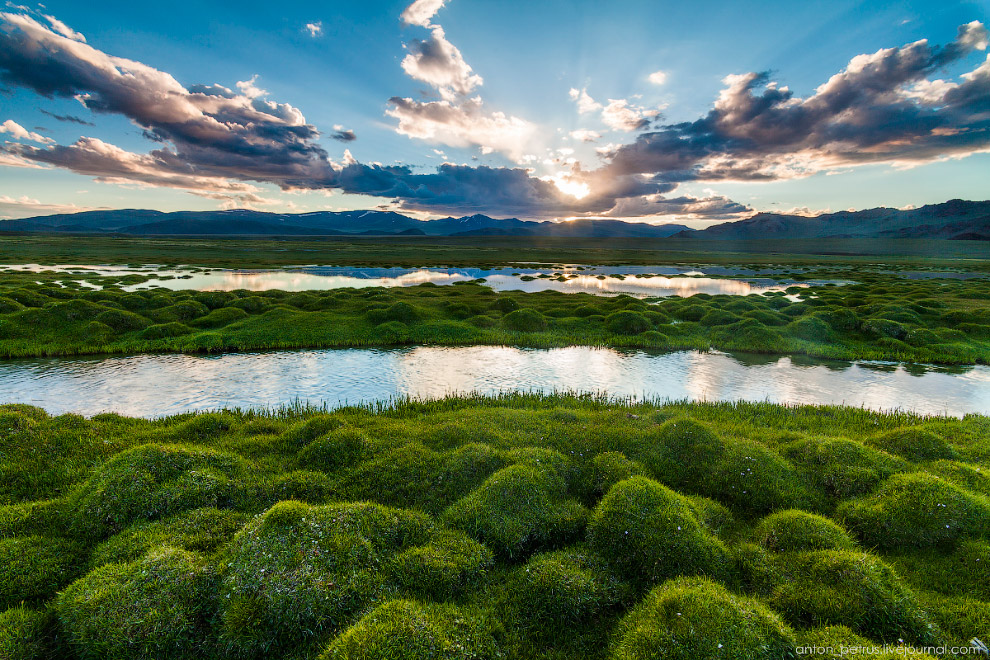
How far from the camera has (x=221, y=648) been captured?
770cm

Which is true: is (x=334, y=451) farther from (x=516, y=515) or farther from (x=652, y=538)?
(x=652, y=538)

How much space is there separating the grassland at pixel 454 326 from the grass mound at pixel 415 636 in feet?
91.7

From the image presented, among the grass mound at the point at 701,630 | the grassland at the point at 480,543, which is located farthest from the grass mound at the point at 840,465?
the grass mound at the point at 701,630

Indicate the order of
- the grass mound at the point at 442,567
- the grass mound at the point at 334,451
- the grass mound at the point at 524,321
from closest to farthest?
the grass mound at the point at 442,567 < the grass mound at the point at 334,451 < the grass mound at the point at 524,321

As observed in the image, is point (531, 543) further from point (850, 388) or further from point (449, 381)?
point (850, 388)

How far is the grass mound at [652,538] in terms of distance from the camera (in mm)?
9430

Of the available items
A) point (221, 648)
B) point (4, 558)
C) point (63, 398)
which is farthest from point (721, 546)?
point (63, 398)

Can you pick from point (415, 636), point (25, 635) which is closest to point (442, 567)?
point (415, 636)

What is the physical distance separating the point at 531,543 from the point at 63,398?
2613 centimetres

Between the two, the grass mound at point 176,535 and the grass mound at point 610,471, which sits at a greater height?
the grass mound at point 176,535

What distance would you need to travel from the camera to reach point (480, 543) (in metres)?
10.4

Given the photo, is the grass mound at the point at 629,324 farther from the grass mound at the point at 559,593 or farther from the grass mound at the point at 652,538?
the grass mound at the point at 559,593

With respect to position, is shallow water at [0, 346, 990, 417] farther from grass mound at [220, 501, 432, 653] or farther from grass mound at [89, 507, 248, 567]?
grass mound at [220, 501, 432, 653]

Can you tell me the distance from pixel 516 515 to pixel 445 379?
16.0 metres
